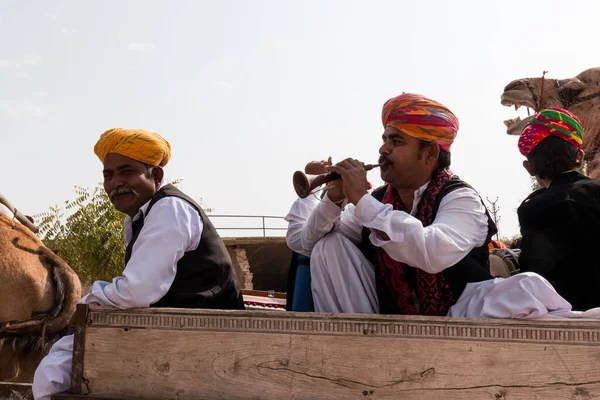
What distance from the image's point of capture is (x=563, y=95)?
233 inches

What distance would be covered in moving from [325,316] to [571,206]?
136cm

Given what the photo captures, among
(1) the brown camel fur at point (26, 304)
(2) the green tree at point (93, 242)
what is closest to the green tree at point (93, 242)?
(2) the green tree at point (93, 242)

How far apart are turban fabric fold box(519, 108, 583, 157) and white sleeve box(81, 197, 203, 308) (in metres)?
1.66

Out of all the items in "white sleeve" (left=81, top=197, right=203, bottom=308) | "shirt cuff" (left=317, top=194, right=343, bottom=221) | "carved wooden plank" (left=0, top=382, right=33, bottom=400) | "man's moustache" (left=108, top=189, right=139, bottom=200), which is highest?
"man's moustache" (left=108, top=189, right=139, bottom=200)

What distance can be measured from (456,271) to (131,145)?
1.67 m

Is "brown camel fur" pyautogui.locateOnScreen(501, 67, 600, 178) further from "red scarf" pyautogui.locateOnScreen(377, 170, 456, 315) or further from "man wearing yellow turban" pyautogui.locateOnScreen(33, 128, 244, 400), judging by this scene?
"man wearing yellow turban" pyautogui.locateOnScreen(33, 128, 244, 400)

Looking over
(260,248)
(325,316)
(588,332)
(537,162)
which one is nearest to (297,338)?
(325,316)

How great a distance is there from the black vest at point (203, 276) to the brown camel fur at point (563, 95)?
140 inches

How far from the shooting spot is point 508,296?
2.47 metres

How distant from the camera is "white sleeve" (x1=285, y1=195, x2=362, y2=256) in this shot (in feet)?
10.5

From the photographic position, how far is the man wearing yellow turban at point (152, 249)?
271cm

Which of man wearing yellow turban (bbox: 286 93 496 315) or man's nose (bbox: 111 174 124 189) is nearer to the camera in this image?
man wearing yellow turban (bbox: 286 93 496 315)

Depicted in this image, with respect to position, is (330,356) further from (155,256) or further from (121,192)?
(121,192)

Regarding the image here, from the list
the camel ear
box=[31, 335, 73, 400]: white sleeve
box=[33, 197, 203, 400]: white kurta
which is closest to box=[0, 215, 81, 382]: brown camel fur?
box=[33, 197, 203, 400]: white kurta
